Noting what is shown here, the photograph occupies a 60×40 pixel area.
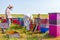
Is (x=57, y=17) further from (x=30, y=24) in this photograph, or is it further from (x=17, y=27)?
(x=17, y=27)

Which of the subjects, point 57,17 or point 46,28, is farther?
point 46,28

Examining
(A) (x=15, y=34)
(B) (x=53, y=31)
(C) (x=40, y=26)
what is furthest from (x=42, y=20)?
(A) (x=15, y=34)

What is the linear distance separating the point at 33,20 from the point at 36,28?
752 mm

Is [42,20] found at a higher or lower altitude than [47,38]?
higher

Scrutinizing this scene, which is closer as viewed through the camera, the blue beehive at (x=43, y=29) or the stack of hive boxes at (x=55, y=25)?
the stack of hive boxes at (x=55, y=25)

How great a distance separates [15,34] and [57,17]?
1818mm

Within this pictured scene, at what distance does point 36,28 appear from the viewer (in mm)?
8875

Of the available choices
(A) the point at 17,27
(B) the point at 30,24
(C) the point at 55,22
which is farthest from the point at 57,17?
(A) the point at 17,27

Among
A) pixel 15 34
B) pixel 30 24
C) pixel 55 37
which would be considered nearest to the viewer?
pixel 15 34

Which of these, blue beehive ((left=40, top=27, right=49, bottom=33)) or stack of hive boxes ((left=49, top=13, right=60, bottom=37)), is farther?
blue beehive ((left=40, top=27, right=49, bottom=33))

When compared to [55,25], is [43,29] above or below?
below

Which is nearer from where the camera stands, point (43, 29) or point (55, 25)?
point (55, 25)

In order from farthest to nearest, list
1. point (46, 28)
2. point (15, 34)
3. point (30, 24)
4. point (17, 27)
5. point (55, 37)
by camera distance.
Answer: point (17, 27), point (30, 24), point (46, 28), point (55, 37), point (15, 34)

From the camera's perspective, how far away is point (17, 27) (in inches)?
392
